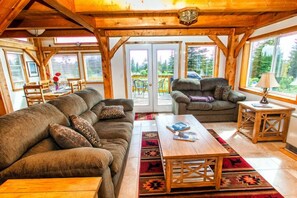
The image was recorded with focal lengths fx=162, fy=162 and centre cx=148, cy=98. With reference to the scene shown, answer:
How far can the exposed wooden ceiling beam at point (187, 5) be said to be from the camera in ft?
7.15

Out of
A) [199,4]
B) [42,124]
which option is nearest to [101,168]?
[42,124]

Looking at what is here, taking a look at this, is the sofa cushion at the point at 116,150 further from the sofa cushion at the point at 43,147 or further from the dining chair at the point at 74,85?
the dining chair at the point at 74,85

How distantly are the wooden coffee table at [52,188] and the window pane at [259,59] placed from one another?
409 centimetres

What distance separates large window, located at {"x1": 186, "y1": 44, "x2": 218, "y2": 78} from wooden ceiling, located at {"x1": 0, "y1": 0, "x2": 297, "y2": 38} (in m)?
0.79

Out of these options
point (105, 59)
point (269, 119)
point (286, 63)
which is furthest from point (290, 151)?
point (105, 59)

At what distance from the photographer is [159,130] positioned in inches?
90.7

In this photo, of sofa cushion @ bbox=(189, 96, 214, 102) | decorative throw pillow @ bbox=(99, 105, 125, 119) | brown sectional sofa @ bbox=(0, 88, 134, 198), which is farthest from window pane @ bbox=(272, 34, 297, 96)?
brown sectional sofa @ bbox=(0, 88, 134, 198)

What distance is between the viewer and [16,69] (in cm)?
538

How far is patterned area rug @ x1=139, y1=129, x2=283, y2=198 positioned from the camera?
1.74 metres

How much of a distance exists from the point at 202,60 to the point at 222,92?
51.2 inches

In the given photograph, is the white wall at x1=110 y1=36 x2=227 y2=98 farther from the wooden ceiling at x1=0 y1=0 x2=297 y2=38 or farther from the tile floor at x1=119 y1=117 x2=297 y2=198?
the tile floor at x1=119 y1=117 x2=297 y2=198

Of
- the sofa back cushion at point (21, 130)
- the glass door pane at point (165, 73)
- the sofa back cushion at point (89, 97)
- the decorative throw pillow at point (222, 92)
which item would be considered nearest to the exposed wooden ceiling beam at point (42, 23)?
the sofa back cushion at point (89, 97)

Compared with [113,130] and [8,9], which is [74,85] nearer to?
[113,130]

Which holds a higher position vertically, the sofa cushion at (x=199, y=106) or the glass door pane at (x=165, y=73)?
the glass door pane at (x=165, y=73)
